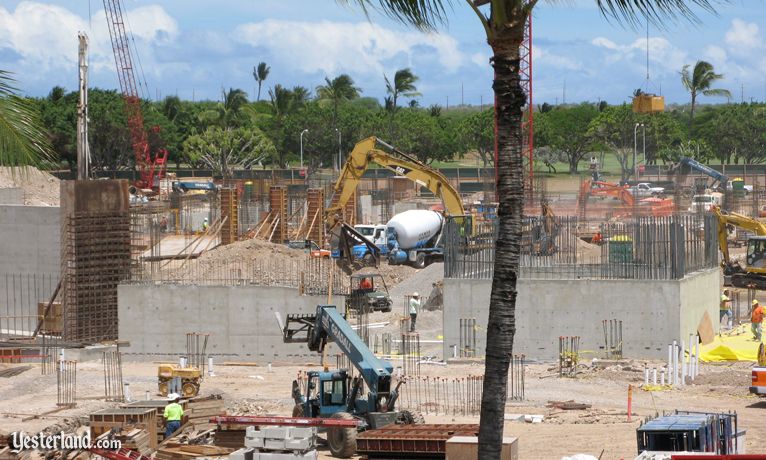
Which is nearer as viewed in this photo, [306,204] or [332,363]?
[332,363]

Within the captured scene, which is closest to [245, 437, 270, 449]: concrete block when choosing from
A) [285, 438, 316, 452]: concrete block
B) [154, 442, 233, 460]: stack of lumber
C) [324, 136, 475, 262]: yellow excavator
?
[285, 438, 316, 452]: concrete block

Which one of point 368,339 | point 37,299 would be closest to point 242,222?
point 37,299

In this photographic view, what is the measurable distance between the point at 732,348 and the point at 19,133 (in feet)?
80.6

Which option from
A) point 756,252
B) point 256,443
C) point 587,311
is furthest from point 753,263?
point 256,443

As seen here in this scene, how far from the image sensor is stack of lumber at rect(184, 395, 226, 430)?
22.8 metres

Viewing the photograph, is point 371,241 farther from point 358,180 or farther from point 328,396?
point 328,396

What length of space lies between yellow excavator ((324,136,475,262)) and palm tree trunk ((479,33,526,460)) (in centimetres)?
3191

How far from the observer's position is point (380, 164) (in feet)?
146

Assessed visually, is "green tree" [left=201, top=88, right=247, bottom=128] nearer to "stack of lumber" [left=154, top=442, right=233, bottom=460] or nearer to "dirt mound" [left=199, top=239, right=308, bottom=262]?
"dirt mound" [left=199, top=239, right=308, bottom=262]

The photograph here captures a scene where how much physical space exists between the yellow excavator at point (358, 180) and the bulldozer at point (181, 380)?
17.1m

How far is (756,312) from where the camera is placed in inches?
1207

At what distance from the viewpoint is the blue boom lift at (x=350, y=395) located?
20.0m

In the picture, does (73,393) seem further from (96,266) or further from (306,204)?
(306,204)

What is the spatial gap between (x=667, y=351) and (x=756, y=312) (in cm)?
388
